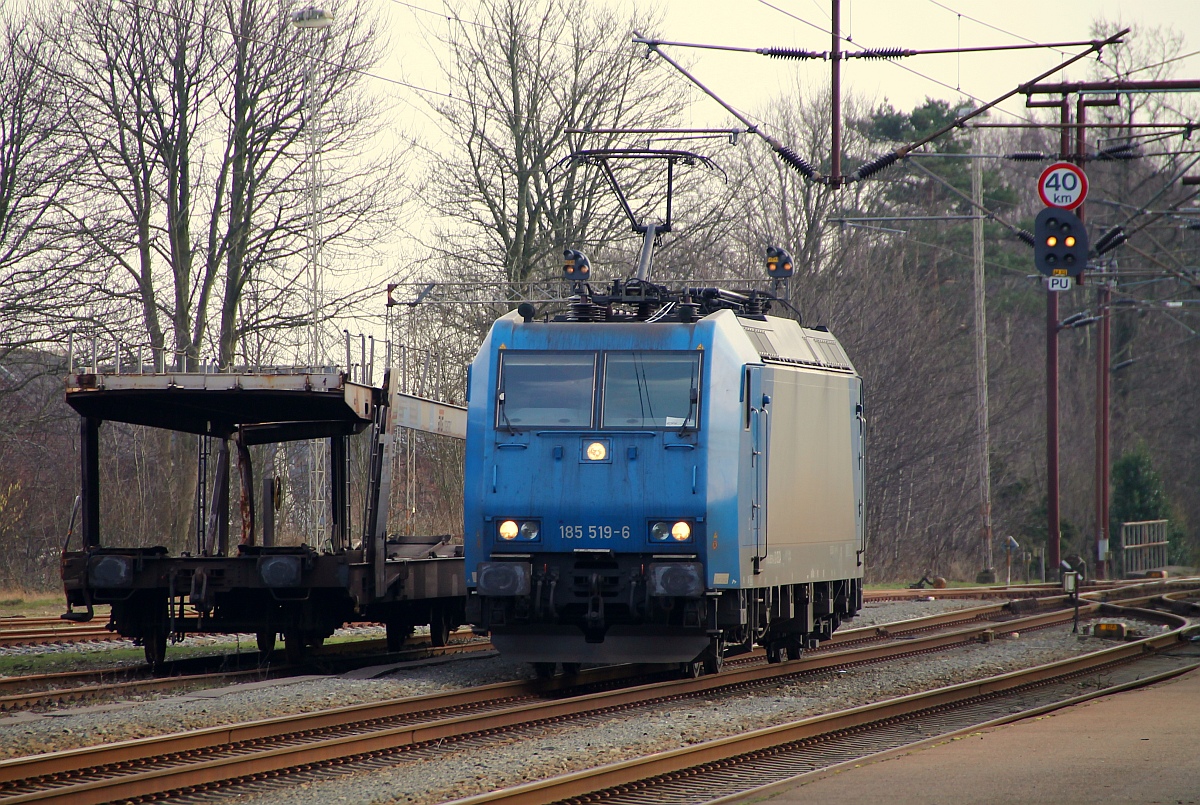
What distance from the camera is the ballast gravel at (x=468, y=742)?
8.77m

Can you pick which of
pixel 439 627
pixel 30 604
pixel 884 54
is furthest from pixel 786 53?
pixel 30 604

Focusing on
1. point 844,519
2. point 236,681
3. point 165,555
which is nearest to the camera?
point 236,681

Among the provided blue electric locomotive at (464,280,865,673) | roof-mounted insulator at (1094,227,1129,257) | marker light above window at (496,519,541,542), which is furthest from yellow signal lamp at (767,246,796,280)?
marker light above window at (496,519,541,542)

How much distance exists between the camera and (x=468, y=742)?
10375 mm

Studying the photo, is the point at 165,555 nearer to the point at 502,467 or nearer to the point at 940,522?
the point at 502,467

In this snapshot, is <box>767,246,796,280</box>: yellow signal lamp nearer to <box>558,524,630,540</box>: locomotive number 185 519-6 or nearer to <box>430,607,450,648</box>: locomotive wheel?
<box>430,607,450,648</box>: locomotive wheel

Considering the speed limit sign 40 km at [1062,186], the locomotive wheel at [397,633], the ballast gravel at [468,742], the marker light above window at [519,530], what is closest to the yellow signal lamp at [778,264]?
the speed limit sign 40 km at [1062,186]

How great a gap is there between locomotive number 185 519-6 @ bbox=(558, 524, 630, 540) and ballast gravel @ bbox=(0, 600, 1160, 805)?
1570 mm

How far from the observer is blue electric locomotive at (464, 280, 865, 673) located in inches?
492

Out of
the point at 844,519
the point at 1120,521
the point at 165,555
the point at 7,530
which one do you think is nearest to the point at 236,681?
the point at 165,555

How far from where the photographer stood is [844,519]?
54.1 feet

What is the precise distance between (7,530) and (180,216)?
7815mm

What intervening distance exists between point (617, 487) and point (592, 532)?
46cm

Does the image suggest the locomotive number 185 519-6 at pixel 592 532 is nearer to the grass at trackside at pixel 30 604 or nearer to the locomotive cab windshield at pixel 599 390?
the locomotive cab windshield at pixel 599 390
